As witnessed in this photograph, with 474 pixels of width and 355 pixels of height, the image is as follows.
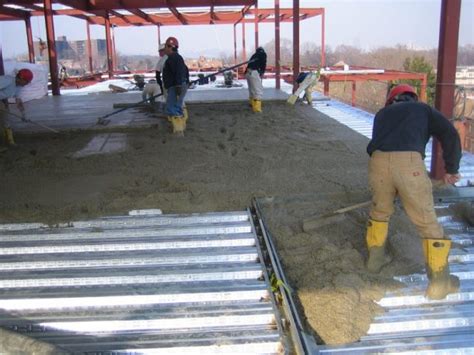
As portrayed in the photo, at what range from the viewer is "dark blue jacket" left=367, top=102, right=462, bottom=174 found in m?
3.15

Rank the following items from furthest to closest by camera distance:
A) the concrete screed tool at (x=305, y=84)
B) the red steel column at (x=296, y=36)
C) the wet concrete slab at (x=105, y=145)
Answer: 1. the red steel column at (x=296, y=36)
2. the concrete screed tool at (x=305, y=84)
3. the wet concrete slab at (x=105, y=145)

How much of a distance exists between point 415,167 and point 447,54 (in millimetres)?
1998

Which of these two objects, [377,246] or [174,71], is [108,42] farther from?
[377,246]

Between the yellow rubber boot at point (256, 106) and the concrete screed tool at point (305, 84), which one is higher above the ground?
the concrete screed tool at point (305, 84)

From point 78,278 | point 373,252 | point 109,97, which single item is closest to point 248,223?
point 373,252

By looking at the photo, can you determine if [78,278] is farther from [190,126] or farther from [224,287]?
[190,126]

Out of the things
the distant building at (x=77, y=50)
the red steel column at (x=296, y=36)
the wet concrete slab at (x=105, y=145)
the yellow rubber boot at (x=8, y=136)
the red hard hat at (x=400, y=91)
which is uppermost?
the distant building at (x=77, y=50)

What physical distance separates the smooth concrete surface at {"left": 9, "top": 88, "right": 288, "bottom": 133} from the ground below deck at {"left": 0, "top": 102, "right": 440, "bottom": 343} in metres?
0.64

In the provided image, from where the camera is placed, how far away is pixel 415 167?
313cm

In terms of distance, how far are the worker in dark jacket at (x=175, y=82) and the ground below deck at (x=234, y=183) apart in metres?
0.34

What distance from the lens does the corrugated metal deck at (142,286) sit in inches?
109

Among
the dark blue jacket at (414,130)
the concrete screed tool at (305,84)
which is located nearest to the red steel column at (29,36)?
the concrete screed tool at (305,84)

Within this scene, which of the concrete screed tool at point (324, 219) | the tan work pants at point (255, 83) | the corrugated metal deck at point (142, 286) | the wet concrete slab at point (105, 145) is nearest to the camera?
the corrugated metal deck at point (142, 286)

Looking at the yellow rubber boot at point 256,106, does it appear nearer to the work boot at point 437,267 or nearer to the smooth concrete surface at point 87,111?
the smooth concrete surface at point 87,111
